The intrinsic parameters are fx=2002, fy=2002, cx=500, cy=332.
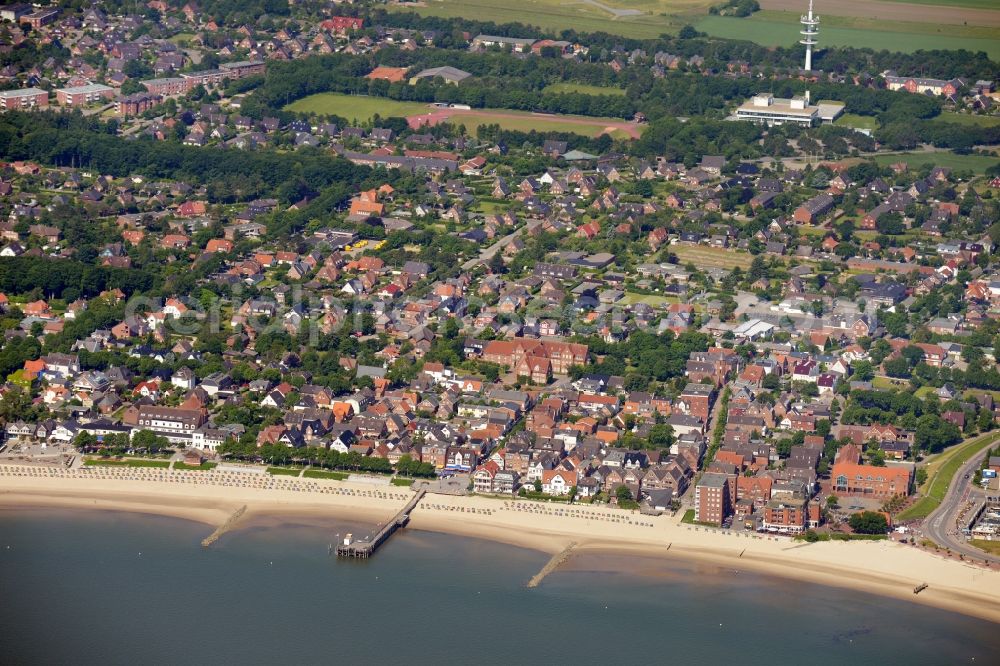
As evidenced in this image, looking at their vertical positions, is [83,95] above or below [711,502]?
above

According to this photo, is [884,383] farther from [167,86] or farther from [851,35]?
[851,35]

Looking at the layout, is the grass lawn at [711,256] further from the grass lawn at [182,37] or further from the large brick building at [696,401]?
the grass lawn at [182,37]

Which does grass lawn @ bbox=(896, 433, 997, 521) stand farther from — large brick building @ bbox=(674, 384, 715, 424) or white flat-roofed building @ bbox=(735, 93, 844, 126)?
white flat-roofed building @ bbox=(735, 93, 844, 126)

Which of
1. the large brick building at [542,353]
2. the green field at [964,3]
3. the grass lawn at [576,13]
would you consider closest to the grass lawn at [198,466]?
the large brick building at [542,353]

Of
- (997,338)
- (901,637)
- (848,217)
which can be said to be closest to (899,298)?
(997,338)

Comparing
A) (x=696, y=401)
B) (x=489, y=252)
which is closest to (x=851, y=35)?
(x=489, y=252)

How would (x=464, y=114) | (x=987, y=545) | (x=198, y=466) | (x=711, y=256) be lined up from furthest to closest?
(x=464, y=114), (x=711, y=256), (x=198, y=466), (x=987, y=545)

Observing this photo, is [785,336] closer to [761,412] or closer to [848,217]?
[761,412]
